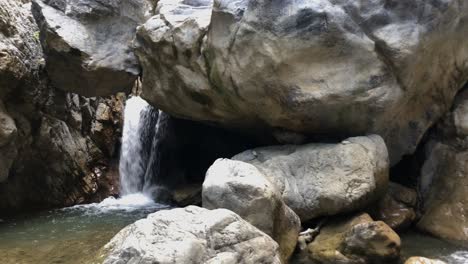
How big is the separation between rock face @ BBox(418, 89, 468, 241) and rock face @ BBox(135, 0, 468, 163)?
19.6 inches

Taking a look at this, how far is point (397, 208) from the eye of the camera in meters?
7.36

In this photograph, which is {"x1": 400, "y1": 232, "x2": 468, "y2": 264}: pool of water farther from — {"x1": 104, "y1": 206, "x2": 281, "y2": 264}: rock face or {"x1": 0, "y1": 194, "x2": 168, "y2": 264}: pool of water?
{"x1": 0, "y1": 194, "x2": 168, "y2": 264}: pool of water

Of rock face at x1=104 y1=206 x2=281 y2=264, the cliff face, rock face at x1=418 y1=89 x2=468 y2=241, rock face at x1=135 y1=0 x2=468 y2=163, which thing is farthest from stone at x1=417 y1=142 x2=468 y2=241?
the cliff face

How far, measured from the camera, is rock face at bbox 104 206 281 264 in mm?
3713

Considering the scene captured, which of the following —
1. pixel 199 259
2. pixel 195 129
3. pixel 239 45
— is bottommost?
pixel 199 259

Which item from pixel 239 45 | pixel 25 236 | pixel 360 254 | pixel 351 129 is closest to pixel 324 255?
pixel 360 254

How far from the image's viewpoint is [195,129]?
11633 mm

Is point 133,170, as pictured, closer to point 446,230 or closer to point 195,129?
point 195,129

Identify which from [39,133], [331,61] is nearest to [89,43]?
[39,133]

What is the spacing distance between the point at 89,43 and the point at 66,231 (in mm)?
3496

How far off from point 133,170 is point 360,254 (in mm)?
7475

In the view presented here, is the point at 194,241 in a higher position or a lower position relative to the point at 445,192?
higher

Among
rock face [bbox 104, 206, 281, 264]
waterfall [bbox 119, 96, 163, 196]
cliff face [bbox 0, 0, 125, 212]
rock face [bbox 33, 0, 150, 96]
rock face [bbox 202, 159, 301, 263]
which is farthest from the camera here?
waterfall [bbox 119, 96, 163, 196]

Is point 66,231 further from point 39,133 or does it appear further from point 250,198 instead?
point 250,198
